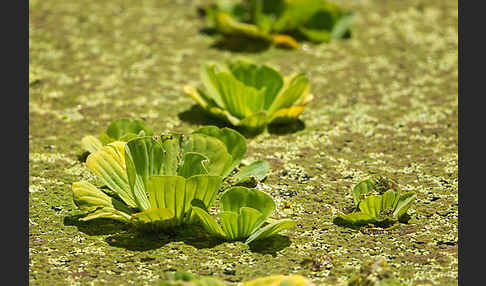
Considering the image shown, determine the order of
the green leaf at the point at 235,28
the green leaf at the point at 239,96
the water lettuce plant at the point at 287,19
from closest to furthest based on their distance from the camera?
the green leaf at the point at 239,96 → the green leaf at the point at 235,28 → the water lettuce plant at the point at 287,19

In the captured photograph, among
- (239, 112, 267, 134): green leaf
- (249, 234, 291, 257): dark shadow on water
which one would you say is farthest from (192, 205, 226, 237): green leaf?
(239, 112, 267, 134): green leaf

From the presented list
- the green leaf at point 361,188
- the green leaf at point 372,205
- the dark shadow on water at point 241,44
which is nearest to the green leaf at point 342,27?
the dark shadow on water at point 241,44

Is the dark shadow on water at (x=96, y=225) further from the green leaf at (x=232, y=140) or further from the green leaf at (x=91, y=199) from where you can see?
the green leaf at (x=232, y=140)

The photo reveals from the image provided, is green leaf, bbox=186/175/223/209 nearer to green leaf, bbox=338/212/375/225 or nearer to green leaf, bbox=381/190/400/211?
green leaf, bbox=338/212/375/225

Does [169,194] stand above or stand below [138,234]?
above

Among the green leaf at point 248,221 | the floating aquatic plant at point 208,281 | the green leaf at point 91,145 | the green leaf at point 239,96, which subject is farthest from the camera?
the green leaf at point 239,96

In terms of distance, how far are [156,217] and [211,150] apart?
35 cm

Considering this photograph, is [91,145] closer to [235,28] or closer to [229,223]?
[229,223]

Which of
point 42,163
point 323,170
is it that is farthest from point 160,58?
point 323,170

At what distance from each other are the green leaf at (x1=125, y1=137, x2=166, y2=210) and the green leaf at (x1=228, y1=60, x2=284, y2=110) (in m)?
0.90

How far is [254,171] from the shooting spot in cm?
227

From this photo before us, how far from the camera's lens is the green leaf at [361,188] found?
2096 mm

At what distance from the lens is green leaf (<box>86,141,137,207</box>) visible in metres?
2.00

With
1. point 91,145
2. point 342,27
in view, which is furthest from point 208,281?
point 342,27
